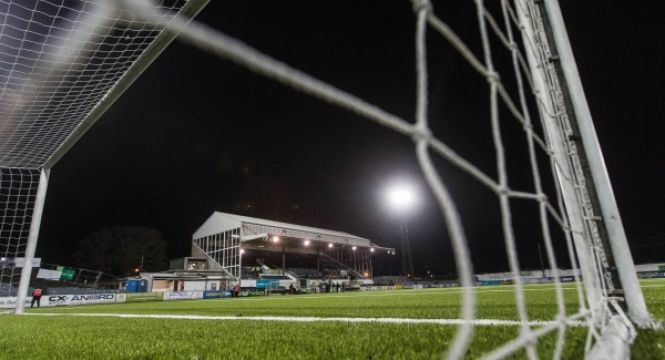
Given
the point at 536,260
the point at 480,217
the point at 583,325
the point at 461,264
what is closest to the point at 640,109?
the point at 480,217

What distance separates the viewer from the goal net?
2.06 feet

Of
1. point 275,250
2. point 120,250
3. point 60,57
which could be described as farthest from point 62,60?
point 120,250

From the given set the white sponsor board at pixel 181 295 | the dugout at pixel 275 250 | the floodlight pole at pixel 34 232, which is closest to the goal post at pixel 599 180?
the floodlight pole at pixel 34 232

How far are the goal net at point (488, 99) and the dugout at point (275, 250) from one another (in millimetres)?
23147

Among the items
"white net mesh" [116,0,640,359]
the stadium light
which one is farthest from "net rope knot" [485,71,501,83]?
the stadium light

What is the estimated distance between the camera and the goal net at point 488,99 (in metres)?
0.63

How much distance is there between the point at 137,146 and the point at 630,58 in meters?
29.0

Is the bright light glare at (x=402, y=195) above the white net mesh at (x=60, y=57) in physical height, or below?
above

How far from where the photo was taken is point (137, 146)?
24344mm

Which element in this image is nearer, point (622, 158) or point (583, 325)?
point (583, 325)

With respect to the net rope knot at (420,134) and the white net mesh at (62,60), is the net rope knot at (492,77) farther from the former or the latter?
the white net mesh at (62,60)

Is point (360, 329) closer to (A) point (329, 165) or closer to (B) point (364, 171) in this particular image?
A: (A) point (329, 165)

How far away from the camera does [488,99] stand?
8.86ft

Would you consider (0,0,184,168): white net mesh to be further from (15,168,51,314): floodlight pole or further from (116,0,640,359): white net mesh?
(116,0,640,359): white net mesh
